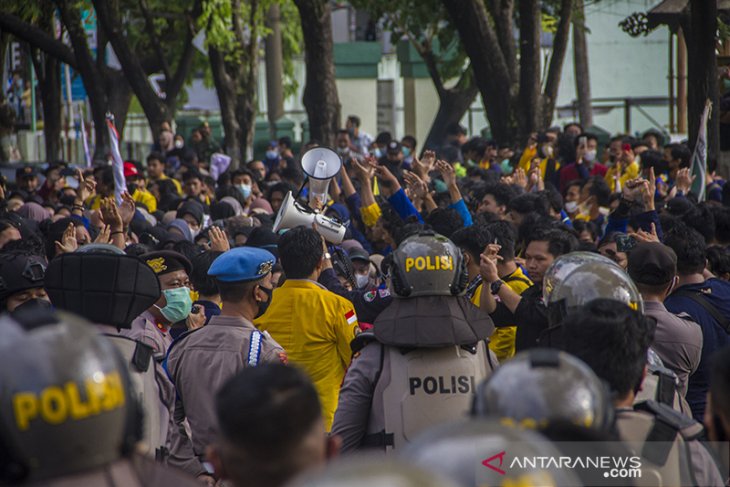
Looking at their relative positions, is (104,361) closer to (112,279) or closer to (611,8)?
(112,279)

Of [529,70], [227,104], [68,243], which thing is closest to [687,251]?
[68,243]

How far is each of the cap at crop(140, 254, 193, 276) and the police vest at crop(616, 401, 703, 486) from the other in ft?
11.3

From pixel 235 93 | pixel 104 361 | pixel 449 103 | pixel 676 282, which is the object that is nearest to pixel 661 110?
pixel 449 103

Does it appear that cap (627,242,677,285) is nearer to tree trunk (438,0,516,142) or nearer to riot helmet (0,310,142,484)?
riot helmet (0,310,142,484)

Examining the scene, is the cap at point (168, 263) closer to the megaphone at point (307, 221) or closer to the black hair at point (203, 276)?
the black hair at point (203, 276)

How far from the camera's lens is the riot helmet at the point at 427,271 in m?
4.96

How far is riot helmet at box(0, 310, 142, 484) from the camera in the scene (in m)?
2.56

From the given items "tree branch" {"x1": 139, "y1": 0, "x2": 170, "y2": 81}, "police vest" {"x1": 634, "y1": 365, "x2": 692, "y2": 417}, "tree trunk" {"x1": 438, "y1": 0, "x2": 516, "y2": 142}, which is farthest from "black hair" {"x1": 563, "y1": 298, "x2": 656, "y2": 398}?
"tree branch" {"x1": 139, "y1": 0, "x2": 170, "y2": 81}

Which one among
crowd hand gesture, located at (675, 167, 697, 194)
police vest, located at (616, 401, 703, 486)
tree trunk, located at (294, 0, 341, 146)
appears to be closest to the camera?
police vest, located at (616, 401, 703, 486)

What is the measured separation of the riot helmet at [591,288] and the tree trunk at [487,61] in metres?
12.4

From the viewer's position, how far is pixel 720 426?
311 cm

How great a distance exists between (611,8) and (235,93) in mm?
18597

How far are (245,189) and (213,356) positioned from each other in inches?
361

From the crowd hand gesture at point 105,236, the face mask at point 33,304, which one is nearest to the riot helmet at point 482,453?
the face mask at point 33,304
